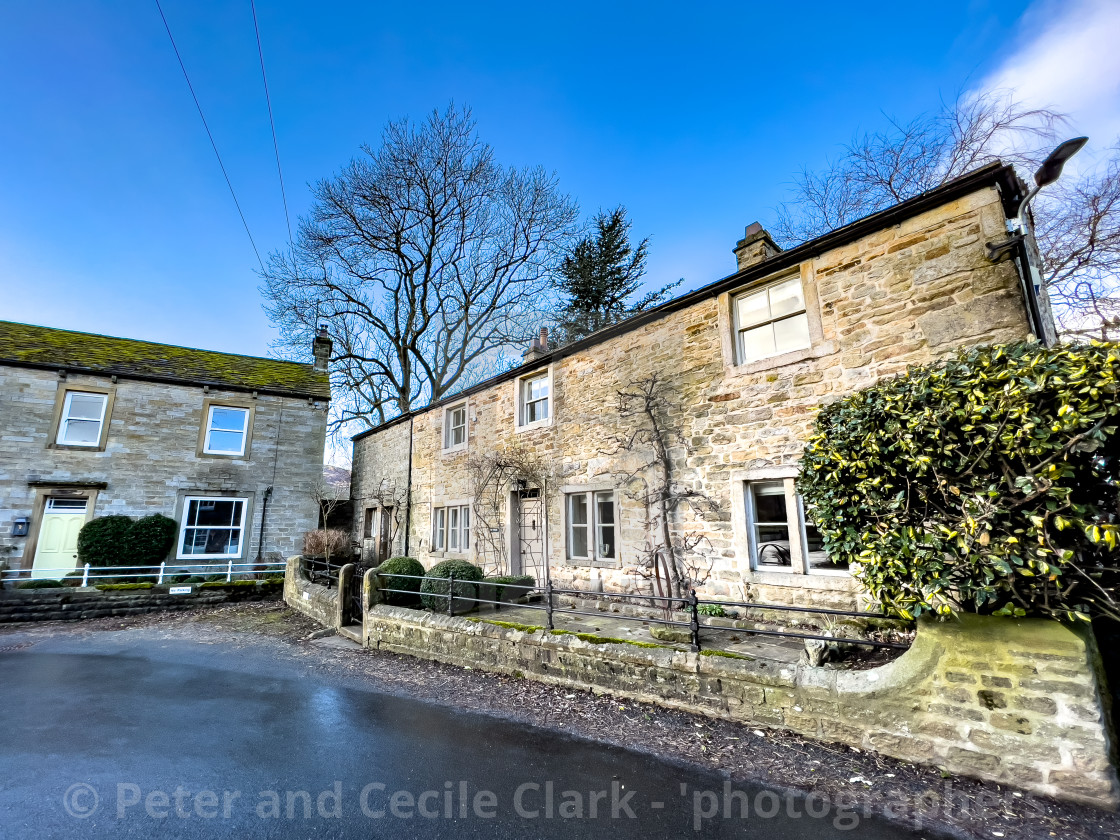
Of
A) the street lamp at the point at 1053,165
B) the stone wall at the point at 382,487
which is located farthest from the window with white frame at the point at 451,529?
the street lamp at the point at 1053,165

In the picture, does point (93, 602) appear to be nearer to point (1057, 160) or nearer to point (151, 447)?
point (151, 447)

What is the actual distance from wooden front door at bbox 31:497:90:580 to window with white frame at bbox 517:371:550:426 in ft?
44.9

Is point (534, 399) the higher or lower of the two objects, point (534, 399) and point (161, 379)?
the lower

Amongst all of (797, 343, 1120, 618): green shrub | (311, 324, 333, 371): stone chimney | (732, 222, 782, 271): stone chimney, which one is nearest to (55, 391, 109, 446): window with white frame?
(311, 324, 333, 371): stone chimney

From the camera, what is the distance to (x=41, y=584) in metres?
11.8

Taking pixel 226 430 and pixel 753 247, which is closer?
pixel 753 247

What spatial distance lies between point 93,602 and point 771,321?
16.6 metres

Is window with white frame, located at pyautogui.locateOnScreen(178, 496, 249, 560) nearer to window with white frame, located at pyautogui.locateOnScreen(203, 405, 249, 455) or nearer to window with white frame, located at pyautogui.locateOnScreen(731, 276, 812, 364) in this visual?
window with white frame, located at pyautogui.locateOnScreen(203, 405, 249, 455)

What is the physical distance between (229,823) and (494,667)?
367 cm

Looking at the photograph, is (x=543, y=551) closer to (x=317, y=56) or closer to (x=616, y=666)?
(x=616, y=666)

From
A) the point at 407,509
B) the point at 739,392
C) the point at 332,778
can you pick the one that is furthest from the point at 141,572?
the point at 739,392

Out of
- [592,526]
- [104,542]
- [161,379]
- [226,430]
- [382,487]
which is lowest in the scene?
[104,542]

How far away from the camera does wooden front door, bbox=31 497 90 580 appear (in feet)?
42.8

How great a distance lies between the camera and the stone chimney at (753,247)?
26.7ft
